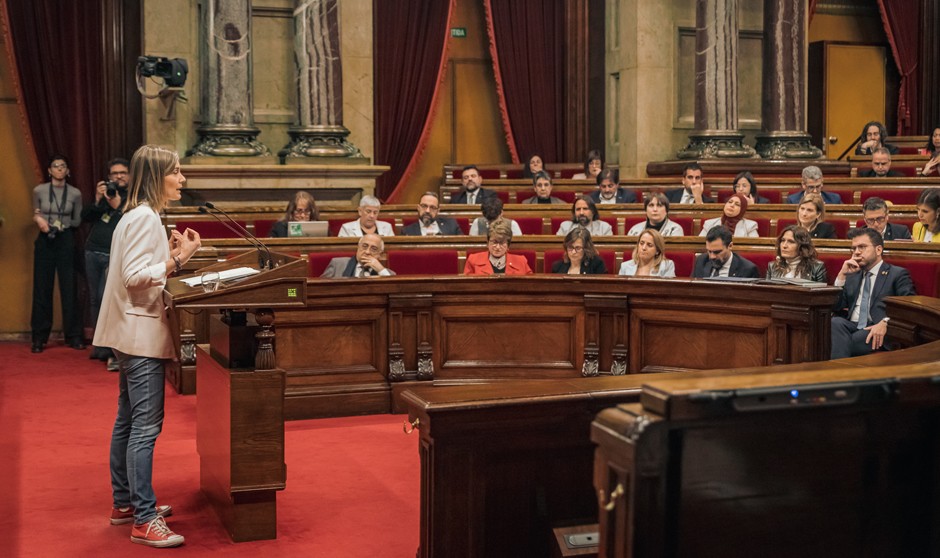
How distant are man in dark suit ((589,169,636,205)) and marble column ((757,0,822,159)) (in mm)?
2374

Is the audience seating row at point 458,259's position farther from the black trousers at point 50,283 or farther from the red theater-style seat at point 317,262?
the black trousers at point 50,283

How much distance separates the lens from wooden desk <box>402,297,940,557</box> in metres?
2.74

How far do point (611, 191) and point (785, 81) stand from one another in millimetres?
2851

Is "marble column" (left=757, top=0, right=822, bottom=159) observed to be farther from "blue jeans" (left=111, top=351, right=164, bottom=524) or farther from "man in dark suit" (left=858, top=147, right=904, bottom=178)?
"blue jeans" (left=111, top=351, right=164, bottom=524)

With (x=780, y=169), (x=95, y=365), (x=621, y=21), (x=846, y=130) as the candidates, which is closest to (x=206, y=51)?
(x=95, y=365)

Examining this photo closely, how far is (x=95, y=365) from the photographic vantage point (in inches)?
295

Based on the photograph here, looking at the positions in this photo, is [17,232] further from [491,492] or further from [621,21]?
[491,492]

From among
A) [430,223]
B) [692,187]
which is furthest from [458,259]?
[692,187]

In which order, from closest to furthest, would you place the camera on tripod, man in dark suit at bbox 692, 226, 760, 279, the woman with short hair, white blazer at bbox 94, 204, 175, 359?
white blazer at bbox 94, 204, 175, 359 < the woman with short hair < man in dark suit at bbox 692, 226, 760, 279 < the camera on tripod

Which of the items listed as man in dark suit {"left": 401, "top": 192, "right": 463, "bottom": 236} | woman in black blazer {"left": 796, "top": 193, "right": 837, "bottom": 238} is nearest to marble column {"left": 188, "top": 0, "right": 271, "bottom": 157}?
man in dark suit {"left": 401, "top": 192, "right": 463, "bottom": 236}

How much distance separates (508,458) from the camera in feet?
9.22

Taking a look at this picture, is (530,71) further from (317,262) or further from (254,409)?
(254,409)

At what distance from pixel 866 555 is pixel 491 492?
95 centimetres

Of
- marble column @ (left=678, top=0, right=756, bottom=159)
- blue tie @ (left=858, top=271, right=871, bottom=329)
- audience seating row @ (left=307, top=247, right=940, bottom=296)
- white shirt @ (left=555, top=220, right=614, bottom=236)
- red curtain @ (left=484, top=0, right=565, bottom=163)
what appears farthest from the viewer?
red curtain @ (left=484, top=0, right=565, bottom=163)
